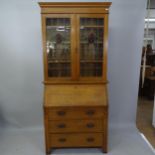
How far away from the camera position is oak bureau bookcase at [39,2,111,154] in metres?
2.43

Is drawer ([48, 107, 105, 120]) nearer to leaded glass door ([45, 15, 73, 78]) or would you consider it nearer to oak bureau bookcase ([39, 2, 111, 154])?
oak bureau bookcase ([39, 2, 111, 154])

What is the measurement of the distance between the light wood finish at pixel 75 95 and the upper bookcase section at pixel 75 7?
0.96 m

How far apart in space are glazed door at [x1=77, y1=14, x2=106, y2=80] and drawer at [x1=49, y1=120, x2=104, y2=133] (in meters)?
0.59

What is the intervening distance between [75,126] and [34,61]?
1243mm

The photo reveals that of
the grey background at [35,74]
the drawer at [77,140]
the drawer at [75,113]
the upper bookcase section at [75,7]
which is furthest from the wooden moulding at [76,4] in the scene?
the drawer at [77,140]

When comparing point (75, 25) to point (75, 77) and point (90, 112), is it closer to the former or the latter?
point (75, 77)

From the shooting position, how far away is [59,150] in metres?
2.65

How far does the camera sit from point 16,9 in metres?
2.88

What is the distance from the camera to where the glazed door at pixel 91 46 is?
2443 mm

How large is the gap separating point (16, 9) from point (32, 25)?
33 centimetres

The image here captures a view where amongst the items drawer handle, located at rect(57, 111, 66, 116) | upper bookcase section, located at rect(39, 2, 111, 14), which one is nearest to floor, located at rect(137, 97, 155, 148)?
drawer handle, located at rect(57, 111, 66, 116)

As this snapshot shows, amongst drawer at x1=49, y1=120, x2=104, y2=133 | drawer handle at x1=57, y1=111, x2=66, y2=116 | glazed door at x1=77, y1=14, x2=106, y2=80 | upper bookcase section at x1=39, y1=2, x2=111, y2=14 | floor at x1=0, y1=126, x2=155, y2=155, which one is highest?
upper bookcase section at x1=39, y1=2, x2=111, y2=14

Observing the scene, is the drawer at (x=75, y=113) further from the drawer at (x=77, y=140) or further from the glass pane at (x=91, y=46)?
the glass pane at (x=91, y=46)

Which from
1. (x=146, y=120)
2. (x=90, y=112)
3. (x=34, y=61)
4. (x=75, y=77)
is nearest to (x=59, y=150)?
(x=90, y=112)
